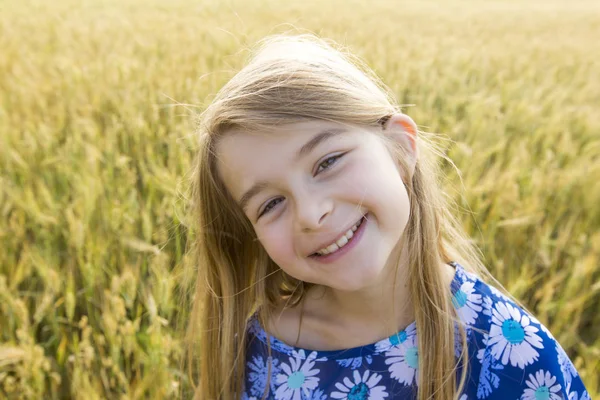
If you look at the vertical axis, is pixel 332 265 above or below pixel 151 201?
above

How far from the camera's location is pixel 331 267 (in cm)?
108

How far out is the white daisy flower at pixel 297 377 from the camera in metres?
1.25

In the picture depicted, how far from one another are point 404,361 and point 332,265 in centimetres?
26

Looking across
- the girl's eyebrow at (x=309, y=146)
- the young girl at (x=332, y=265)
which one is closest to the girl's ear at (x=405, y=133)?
the young girl at (x=332, y=265)

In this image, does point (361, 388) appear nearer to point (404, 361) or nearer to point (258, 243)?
point (404, 361)

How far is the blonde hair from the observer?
1.11m

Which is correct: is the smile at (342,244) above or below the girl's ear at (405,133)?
below

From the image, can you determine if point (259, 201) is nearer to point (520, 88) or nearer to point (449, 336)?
point (449, 336)

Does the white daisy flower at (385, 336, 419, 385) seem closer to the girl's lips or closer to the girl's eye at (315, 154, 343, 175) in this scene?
the girl's lips

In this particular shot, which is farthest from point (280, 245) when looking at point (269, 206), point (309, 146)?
point (309, 146)

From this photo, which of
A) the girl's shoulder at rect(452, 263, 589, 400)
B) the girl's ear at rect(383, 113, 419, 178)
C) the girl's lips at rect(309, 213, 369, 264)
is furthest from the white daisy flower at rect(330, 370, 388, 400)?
the girl's ear at rect(383, 113, 419, 178)

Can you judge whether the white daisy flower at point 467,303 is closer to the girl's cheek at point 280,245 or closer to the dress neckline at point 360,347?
the dress neckline at point 360,347

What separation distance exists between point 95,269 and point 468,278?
1.06 metres

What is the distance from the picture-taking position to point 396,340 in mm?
1208
